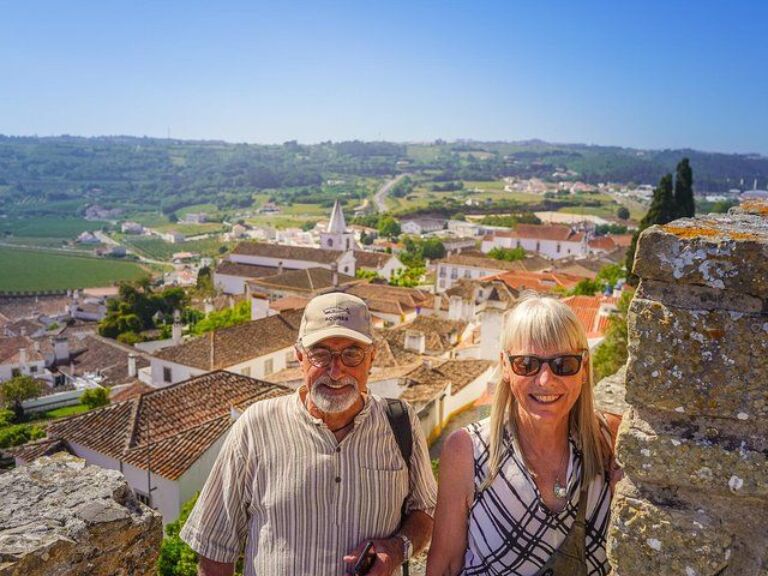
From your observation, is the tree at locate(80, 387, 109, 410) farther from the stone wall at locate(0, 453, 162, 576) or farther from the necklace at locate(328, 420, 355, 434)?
the necklace at locate(328, 420, 355, 434)

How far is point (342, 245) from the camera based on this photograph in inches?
2854

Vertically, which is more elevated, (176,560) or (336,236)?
(176,560)

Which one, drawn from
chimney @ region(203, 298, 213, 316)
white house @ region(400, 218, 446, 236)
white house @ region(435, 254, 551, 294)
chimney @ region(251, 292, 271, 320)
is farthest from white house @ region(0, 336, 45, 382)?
white house @ region(400, 218, 446, 236)

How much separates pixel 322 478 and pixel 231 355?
2682cm

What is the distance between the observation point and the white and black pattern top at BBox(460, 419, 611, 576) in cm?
260

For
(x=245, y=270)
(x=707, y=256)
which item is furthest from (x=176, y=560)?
(x=245, y=270)

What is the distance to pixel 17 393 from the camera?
34.9 m

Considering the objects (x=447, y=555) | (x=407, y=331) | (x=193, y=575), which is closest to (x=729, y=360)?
(x=447, y=555)

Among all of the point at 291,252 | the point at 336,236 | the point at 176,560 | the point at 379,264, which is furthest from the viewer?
the point at 336,236

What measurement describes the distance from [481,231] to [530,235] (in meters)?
24.3

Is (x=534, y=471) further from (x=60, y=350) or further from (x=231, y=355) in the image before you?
(x=60, y=350)

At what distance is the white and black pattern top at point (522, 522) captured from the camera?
2.60 metres

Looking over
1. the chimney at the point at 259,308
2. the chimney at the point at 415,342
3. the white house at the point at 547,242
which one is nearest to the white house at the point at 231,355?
the chimney at the point at 415,342

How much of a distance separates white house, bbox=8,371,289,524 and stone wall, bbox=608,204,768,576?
436 inches
